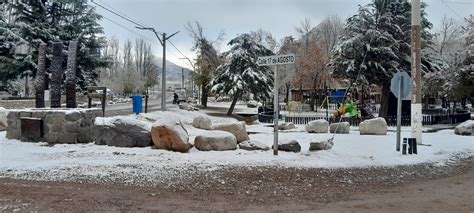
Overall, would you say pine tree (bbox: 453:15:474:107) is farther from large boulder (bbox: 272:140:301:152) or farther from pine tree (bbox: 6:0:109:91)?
pine tree (bbox: 6:0:109:91)

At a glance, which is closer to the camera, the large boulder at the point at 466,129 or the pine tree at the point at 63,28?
the large boulder at the point at 466,129

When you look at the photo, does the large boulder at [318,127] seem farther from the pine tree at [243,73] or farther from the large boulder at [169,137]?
the pine tree at [243,73]

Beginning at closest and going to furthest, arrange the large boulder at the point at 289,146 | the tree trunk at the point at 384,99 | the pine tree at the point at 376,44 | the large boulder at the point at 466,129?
the large boulder at the point at 289,146, the large boulder at the point at 466,129, the pine tree at the point at 376,44, the tree trunk at the point at 384,99

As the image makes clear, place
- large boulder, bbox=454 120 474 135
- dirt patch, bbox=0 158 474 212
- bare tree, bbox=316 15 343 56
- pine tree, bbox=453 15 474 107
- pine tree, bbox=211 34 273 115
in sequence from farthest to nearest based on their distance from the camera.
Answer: bare tree, bbox=316 15 343 56, pine tree, bbox=211 34 273 115, pine tree, bbox=453 15 474 107, large boulder, bbox=454 120 474 135, dirt patch, bbox=0 158 474 212

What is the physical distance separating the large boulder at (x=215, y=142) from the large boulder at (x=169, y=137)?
26 centimetres

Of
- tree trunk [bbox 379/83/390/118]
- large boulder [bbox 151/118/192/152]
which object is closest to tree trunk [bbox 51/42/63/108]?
large boulder [bbox 151/118/192/152]

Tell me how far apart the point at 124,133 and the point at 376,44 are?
18128mm

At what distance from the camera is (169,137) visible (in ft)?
30.5

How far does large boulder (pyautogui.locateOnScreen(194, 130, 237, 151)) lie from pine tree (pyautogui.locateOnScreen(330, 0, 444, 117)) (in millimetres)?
15617

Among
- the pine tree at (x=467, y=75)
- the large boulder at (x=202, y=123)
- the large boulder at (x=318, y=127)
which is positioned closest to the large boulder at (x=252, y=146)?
the large boulder at (x=202, y=123)

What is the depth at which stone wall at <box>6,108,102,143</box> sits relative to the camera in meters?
10.4

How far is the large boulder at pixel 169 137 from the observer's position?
363 inches

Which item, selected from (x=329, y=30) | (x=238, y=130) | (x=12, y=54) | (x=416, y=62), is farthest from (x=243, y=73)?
(x=329, y=30)

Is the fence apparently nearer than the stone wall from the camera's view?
No
